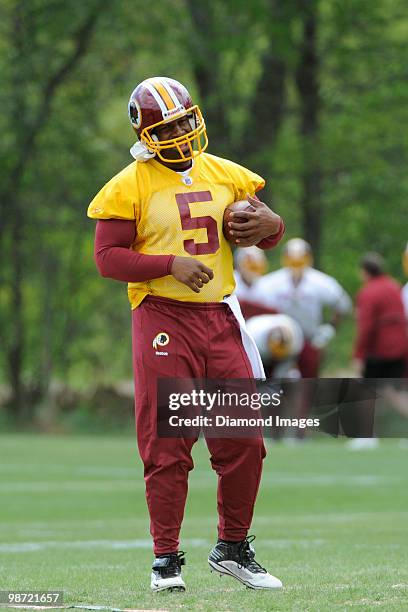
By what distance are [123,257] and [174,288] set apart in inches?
9.9

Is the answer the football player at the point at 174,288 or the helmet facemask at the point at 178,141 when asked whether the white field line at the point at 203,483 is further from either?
the helmet facemask at the point at 178,141

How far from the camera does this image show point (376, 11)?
27.1 metres

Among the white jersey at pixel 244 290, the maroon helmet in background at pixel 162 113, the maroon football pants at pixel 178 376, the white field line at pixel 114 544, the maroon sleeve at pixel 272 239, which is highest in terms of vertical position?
the maroon helmet in background at pixel 162 113

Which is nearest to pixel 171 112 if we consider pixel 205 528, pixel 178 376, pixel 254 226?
pixel 254 226

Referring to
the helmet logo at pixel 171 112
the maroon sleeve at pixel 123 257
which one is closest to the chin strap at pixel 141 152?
the helmet logo at pixel 171 112

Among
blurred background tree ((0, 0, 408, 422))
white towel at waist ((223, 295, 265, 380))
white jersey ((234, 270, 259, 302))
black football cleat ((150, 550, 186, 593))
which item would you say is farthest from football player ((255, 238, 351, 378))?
black football cleat ((150, 550, 186, 593))

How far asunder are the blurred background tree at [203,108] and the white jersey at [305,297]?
26.2 ft

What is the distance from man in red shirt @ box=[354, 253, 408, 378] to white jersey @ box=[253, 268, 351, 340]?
35 centimetres

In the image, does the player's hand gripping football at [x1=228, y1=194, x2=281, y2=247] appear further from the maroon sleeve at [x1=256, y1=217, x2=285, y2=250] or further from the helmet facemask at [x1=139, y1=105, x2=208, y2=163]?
the helmet facemask at [x1=139, y1=105, x2=208, y2=163]

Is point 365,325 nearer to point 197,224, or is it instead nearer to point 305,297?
point 305,297

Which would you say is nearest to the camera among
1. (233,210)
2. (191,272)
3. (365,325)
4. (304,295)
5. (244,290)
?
(191,272)

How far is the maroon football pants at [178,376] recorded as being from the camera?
250 inches

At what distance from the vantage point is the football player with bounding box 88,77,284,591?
6.36 meters

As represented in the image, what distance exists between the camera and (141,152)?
6.45 meters
